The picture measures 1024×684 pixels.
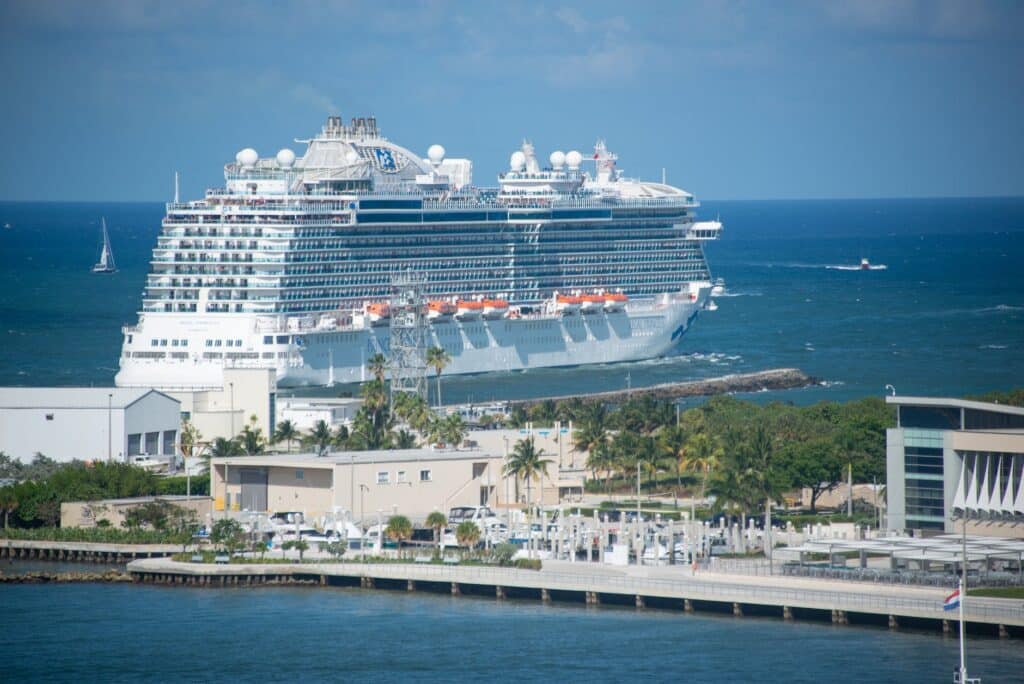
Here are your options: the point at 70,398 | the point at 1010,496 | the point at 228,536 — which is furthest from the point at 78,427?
the point at 1010,496

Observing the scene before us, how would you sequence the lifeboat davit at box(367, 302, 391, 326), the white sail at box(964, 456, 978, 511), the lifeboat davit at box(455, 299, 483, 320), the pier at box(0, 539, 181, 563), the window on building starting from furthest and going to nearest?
the lifeboat davit at box(455, 299, 483, 320), the lifeboat davit at box(367, 302, 391, 326), the window on building, the pier at box(0, 539, 181, 563), the white sail at box(964, 456, 978, 511)

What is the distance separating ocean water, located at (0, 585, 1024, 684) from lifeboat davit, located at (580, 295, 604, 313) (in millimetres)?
69987

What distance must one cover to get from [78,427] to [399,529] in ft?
70.5

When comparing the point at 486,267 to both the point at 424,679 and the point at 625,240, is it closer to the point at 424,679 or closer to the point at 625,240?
the point at 625,240

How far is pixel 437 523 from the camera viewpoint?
249 ft

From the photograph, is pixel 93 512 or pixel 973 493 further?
pixel 93 512

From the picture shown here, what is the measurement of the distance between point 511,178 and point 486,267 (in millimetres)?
8623

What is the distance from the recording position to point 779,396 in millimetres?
123000

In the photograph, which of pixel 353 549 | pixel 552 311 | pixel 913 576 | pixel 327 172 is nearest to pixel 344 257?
pixel 327 172

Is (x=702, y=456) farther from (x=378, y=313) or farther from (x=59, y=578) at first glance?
(x=378, y=313)

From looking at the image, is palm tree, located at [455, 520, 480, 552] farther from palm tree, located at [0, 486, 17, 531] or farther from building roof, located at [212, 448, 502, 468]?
palm tree, located at [0, 486, 17, 531]

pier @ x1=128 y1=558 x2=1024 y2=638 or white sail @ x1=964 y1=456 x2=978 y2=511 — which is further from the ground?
white sail @ x1=964 y1=456 x2=978 y2=511

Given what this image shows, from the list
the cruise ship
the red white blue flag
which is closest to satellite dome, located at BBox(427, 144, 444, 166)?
the cruise ship

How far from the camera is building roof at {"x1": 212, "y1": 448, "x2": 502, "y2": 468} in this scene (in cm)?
8131
